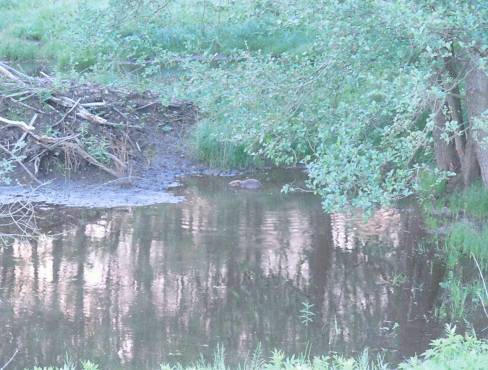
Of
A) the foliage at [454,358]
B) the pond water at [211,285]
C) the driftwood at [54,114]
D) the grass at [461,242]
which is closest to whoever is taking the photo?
the foliage at [454,358]

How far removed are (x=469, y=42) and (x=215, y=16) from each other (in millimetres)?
4625

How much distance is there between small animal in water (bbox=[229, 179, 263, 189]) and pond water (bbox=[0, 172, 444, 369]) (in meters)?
1.30

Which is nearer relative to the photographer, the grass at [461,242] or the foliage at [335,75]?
the foliage at [335,75]

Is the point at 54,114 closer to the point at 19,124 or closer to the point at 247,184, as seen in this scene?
the point at 19,124

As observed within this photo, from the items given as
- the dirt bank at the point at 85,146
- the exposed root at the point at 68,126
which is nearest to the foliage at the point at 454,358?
the dirt bank at the point at 85,146

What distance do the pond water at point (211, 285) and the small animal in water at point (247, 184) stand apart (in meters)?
1.30

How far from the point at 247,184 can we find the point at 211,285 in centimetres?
549

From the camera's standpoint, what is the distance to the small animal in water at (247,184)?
15.4 meters

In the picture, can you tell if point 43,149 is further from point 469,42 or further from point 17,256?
point 469,42

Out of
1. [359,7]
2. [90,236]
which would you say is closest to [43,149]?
[90,236]

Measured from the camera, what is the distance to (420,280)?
33.7ft

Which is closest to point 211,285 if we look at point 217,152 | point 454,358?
point 454,358

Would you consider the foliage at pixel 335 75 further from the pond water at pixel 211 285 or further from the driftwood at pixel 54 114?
the driftwood at pixel 54 114

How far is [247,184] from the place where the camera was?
15453 mm
